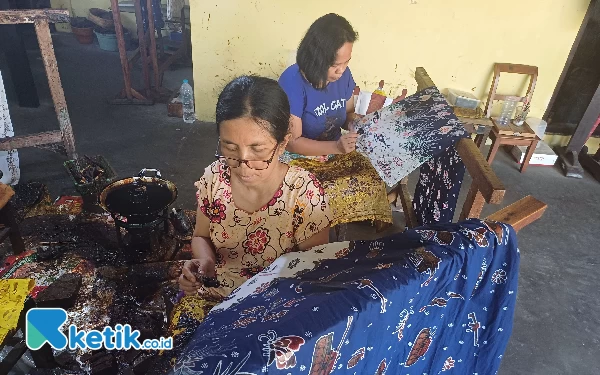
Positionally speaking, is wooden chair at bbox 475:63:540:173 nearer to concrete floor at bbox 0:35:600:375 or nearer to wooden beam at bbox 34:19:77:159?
concrete floor at bbox 0:35:600:375

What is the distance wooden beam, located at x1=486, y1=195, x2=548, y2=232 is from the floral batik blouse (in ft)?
2.43

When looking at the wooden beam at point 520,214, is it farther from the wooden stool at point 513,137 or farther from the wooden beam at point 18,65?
the wooden beam at point 18,65

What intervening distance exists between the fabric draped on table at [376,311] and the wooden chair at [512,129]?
150 inches

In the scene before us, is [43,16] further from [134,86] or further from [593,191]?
[593,191]

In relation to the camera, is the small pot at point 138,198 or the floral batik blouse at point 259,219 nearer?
the floral batik blouse at point 259,219

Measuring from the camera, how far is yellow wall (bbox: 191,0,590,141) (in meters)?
4.81

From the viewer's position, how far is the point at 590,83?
5.24 metres

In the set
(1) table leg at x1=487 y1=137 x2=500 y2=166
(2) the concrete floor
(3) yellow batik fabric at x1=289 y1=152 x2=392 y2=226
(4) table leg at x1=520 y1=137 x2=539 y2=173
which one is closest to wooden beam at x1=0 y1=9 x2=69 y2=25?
(2) the concrete floor

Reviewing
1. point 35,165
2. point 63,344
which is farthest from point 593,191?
point 35,165

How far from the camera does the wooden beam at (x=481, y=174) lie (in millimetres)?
1558

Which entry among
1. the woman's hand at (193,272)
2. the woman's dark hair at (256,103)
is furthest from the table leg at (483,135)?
the woman's hand at (193,272)

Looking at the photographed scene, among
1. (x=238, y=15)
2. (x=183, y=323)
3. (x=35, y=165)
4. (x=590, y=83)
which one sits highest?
(x=238, y=15)

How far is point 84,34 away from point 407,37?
6644mm

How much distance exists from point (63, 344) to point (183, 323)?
0.85 m
